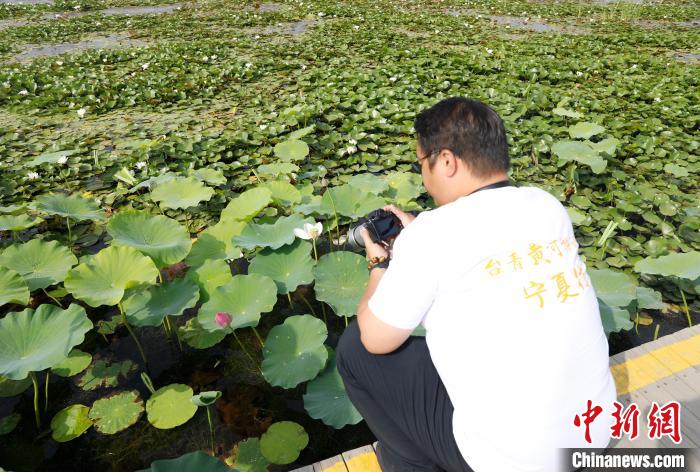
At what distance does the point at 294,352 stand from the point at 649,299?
1.73 meters

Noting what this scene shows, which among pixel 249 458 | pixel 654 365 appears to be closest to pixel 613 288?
pixel 654 365

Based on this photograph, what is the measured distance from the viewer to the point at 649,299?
2076mm

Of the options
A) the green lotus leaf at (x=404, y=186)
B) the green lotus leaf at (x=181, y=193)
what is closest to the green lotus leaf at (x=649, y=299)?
the green lotus leaf at (x=404, y=186)

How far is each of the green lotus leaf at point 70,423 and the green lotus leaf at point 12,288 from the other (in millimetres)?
462

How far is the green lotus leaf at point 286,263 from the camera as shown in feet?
6.70

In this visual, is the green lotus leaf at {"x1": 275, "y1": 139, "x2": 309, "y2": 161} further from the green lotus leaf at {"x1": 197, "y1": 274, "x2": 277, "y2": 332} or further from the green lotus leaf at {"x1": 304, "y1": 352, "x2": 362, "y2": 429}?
the green lotus leaf at {"x1": 304, "y1": 352, "x2": 362, "y2": 429}

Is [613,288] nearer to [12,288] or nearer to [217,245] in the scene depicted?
[217,245]

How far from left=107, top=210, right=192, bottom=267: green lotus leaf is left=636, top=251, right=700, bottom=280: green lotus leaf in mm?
2164

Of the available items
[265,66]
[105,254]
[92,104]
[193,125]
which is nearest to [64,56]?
[92,104]

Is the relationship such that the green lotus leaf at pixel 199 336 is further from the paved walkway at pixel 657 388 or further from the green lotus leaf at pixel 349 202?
the green lotus leaf at pixel 349 202

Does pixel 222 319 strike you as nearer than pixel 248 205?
Yes

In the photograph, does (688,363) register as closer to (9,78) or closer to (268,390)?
(268,390)

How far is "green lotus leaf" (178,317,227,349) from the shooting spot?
188cm

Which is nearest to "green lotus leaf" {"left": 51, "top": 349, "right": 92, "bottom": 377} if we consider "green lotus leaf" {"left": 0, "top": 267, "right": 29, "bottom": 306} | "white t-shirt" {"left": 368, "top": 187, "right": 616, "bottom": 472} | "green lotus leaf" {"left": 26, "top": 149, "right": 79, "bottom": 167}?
"green lotus leaf" {"left": 0, "top": 267, "right": 29, "bottom": 306}
